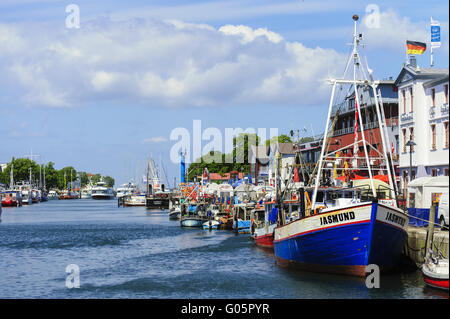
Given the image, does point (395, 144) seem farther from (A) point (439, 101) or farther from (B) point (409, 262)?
(B) point (409, 262)

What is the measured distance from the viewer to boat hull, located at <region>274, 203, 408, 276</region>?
31.5 meters

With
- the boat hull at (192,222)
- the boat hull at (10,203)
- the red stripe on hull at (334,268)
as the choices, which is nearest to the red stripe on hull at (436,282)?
the red stripe on hull at (334,268)

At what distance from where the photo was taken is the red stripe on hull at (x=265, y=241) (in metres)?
50.9

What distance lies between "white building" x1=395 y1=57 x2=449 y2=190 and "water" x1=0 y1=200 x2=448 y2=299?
39.8 feet

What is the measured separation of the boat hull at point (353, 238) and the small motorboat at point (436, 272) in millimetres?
3025

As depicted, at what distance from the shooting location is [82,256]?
164ft

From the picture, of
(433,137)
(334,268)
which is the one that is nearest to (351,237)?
(334,268)

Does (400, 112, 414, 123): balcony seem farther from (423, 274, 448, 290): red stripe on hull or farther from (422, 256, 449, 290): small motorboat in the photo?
(423, 274, 448, 290): red stripe on hull

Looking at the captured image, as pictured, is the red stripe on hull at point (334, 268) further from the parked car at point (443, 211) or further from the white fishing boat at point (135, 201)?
the white fishing boat at point (135, 201)

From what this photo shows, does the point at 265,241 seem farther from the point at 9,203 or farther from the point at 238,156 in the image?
the point at 9,203

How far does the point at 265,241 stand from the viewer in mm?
52031
